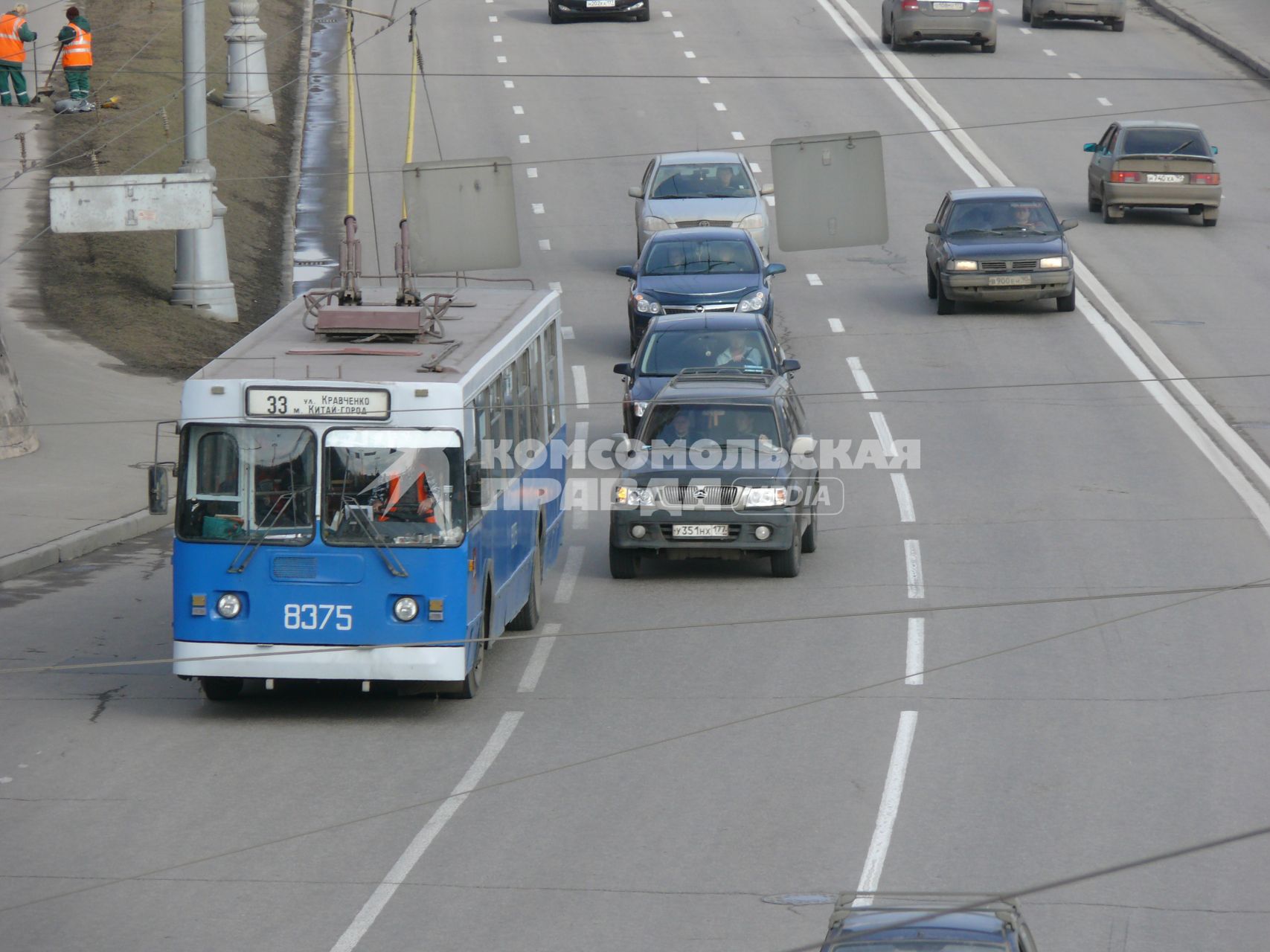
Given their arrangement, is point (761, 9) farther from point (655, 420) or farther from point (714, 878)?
point (714, 878)

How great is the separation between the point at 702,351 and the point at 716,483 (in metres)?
5.20

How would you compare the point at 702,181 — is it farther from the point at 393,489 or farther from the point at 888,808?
the point at 888,808

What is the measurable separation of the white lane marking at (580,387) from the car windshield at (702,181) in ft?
16.7

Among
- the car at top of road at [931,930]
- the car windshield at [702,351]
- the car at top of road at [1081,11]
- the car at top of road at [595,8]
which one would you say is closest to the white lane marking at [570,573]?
the car windshield at [702,351]

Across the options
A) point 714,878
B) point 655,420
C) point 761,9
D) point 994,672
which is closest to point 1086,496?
point 655,420

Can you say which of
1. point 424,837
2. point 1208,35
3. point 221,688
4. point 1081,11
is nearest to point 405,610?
point 221,688

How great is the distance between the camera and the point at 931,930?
6.91 meters

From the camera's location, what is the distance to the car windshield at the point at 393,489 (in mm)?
13531

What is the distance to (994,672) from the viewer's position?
49.5 ft

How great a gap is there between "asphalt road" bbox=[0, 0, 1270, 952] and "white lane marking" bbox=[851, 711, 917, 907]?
0.04 meters

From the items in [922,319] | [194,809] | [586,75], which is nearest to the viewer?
[194,809]

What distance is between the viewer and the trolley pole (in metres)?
27.8

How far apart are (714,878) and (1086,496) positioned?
11415 mm

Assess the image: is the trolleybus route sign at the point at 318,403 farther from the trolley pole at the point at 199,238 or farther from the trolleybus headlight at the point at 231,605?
the trolley pole at the point at 199,238
